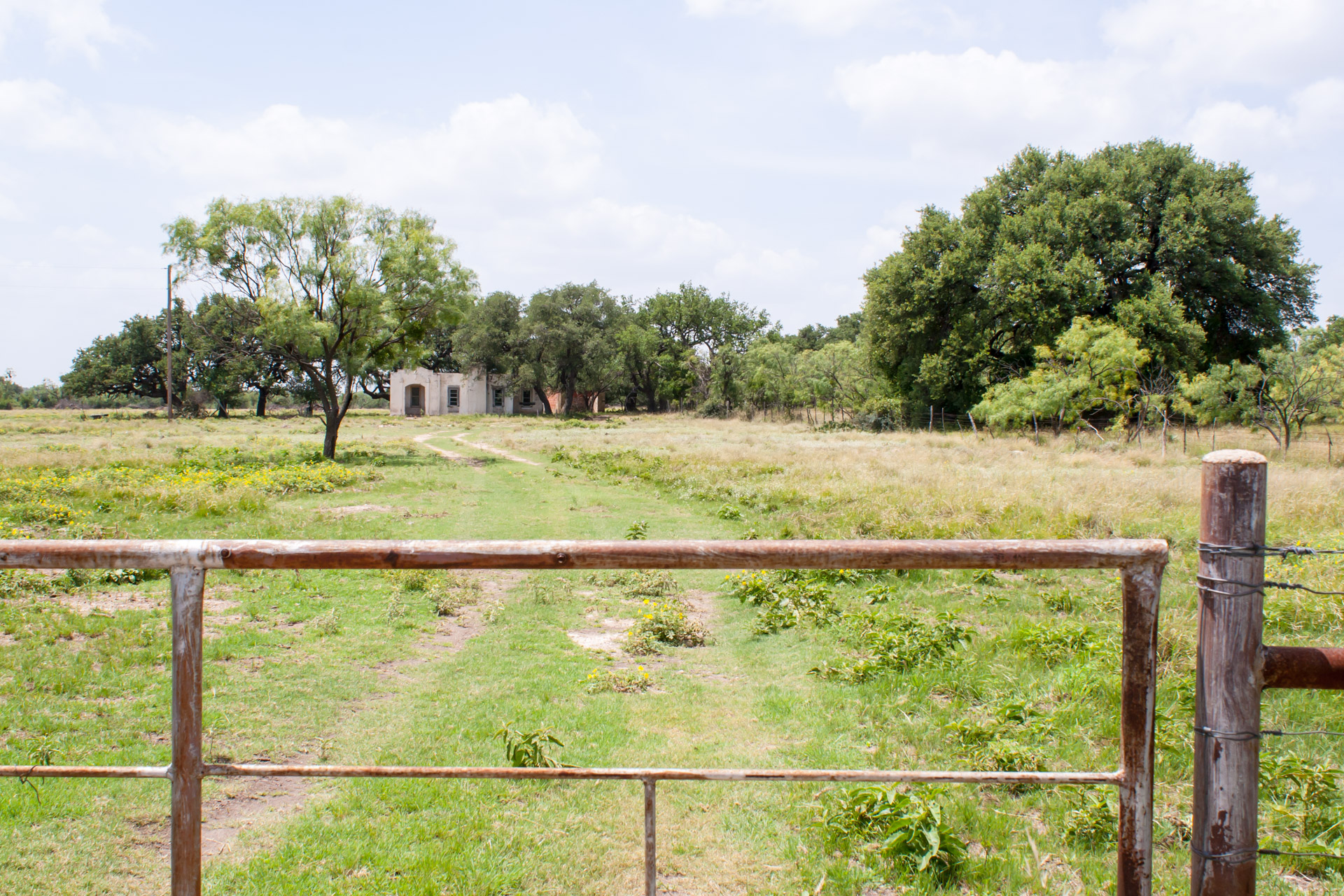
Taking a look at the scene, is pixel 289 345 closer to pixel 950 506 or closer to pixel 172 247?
pixel 172 247

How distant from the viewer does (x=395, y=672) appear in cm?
649

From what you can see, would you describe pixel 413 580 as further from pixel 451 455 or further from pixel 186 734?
pixel 451 455

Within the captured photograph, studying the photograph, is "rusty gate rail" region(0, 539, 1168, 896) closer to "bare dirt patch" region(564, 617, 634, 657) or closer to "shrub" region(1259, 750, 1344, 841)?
"shrub" region(1259, 750, 1344, 841)

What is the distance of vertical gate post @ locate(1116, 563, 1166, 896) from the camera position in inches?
75.4

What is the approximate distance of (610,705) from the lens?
18.5ft

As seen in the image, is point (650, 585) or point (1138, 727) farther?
point (650, 585)

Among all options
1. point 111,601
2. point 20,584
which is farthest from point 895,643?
point 20,584

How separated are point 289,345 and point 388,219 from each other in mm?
5266

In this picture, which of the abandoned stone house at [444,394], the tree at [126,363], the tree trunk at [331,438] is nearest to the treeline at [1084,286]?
the tree trunk at [331,438]

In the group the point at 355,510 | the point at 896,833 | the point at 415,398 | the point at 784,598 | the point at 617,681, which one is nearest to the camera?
the point at 896,833

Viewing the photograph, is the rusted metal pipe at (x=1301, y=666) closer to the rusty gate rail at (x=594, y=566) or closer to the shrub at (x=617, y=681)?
the rusty gate rail at (x=594, y=566)

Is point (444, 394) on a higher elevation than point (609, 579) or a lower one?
higher

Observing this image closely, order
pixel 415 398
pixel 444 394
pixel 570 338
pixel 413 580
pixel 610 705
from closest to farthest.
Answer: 1. pixel 610 705
2. pixel 413 580
3. pixel 570 338
4. pixel 444 394
5. pixel 415 398

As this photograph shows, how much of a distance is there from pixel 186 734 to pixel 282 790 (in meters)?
2.69
